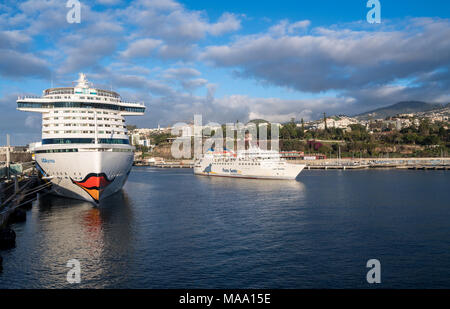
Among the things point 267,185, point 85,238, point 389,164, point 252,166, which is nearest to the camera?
point 85,238

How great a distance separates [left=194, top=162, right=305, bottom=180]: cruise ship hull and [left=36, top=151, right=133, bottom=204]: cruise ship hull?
37.2 meters

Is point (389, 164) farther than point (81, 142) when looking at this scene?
Yes

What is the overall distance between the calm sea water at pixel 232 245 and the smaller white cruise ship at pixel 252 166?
95.8 feet

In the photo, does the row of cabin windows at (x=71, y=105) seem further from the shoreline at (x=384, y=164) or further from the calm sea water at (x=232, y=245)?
the shoreline at (x=384, y=164)

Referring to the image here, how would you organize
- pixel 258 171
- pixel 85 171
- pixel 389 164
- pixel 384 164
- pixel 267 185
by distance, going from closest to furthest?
pixel 85 171 → pixel 267 185 → pixel 258 171 → pixel 389 164 → pixel 384 164

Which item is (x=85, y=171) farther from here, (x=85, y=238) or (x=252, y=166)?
(x=252, y=166)

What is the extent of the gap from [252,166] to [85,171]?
43.4m

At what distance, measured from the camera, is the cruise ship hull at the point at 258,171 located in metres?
67.0

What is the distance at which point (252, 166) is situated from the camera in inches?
2805

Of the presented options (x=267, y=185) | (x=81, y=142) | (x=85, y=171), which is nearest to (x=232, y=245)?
(x=85, y=171)

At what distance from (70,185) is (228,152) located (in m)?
52.8

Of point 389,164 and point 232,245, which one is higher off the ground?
point 389,164
